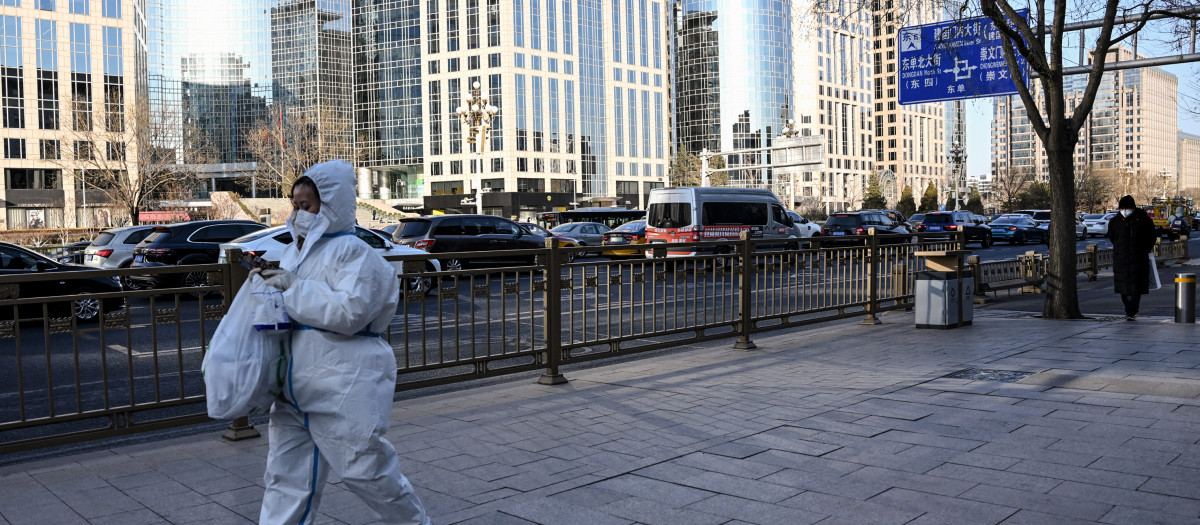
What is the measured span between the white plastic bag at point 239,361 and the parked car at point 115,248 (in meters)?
17.9

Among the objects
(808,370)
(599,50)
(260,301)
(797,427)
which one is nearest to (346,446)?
(260,301)

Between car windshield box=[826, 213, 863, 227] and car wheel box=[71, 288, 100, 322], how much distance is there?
32.0m

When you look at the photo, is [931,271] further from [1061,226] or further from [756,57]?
[756,57]

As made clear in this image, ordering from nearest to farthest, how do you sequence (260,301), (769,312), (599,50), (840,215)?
(260,301) < (769,312) < (840,215) < (599,50)

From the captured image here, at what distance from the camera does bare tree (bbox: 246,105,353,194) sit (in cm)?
6575

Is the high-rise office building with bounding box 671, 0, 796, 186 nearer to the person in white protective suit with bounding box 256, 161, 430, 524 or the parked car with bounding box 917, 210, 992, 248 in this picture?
the parked car with bounding box 917, 210, 992, 248

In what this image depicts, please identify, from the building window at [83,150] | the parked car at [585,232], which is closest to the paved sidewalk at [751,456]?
the parked car at [585,232]

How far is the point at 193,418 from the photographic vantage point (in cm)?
588

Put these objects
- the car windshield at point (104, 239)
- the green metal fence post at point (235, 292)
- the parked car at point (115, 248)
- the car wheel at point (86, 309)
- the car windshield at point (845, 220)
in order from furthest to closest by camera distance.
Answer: the car windshield at point (845, 220), the car windshield at point (104, 239), the parked car at point (115, 248), the green metal fence post at point (235, 292), the car wheel at point (86, 309)

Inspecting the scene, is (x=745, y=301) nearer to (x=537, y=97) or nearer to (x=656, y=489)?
(x=656, y=489)

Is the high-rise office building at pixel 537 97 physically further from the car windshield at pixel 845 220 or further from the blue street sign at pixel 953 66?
the blue street sign at pixel 953 66

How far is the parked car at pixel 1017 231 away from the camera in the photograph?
40438 mm

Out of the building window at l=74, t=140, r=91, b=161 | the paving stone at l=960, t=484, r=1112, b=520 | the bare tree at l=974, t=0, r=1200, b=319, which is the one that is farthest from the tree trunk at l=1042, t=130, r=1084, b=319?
the building window at l=74, t=140, r=91, b=161

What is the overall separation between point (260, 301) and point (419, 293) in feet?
11.3
